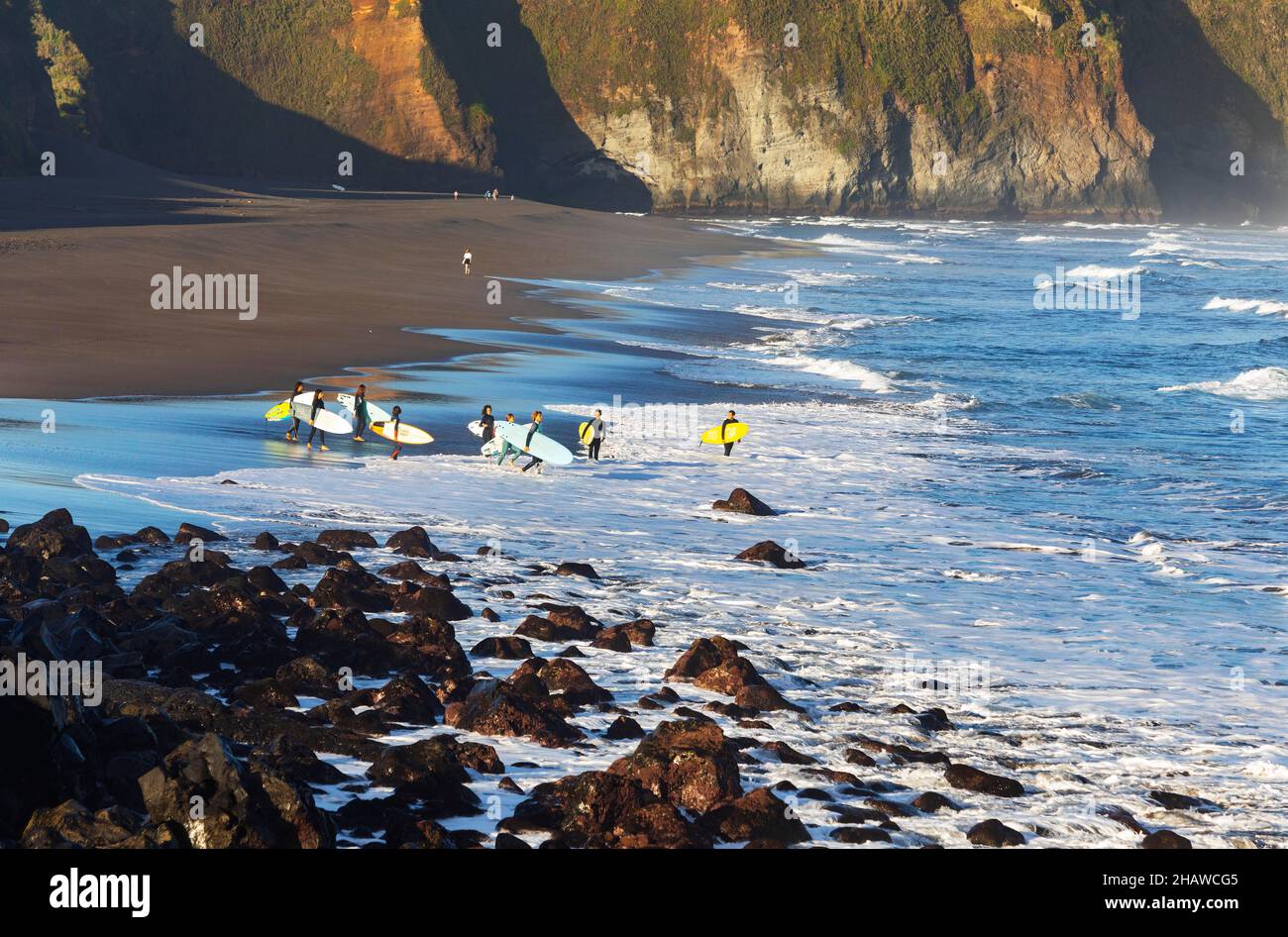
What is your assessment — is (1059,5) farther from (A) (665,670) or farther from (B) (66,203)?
(A) (665,670)

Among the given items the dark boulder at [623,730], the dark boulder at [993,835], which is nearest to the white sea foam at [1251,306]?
the dark boulder at [623,730]

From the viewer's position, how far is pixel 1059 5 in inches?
4476

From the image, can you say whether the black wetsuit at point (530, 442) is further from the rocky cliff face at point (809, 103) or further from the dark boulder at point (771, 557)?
the rocky cliff face at point (809, 103)

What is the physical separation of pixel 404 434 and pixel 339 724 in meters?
10.3

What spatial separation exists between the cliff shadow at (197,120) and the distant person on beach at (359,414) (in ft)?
251

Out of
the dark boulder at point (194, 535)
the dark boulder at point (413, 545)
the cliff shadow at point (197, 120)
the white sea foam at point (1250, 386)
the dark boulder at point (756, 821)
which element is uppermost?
the cliff shadow at point (197, 120)

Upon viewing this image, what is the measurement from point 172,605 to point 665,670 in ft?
12.1

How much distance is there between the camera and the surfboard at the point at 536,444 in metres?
18.0

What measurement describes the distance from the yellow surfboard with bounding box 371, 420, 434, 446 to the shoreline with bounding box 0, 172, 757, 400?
341cm

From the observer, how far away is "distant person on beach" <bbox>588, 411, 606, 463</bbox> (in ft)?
61.6

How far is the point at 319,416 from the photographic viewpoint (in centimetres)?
1848

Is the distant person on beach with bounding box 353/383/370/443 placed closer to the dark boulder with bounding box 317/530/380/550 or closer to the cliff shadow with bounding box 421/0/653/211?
the dark boulder with bounding box 317/530/380/550

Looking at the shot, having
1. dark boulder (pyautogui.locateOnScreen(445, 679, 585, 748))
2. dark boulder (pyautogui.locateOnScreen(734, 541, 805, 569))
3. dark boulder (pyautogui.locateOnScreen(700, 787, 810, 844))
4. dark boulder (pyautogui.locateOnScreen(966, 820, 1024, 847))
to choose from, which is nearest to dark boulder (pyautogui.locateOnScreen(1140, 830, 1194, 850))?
dark boulder (pyautogui.locateOnScreen(966, 820, 1024, 847))

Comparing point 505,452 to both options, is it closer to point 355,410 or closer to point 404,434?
point 404,434
